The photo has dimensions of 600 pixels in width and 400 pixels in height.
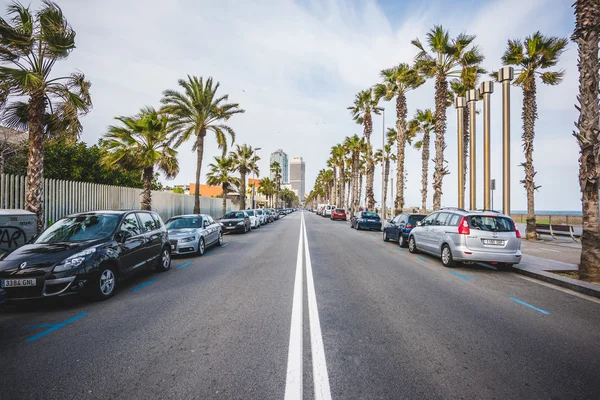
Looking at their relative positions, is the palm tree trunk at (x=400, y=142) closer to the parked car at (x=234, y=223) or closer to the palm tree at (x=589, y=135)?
the parked car at (x=234, y=223)

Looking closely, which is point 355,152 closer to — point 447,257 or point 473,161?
point 473,161

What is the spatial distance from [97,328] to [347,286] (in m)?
4.52

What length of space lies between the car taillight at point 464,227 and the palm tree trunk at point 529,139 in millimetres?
11618

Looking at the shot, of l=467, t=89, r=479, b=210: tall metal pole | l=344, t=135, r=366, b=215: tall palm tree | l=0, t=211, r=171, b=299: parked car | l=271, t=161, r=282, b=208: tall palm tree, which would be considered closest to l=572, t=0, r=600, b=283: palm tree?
l=467, t=89, r=479, b=210: tall metal pole

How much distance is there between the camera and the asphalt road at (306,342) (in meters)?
3.01

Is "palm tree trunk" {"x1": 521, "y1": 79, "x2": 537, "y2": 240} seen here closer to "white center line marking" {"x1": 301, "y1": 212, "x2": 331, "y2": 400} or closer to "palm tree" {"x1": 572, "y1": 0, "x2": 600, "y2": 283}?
"palm tree" {"x1": 572, "y1": 0, "x2": 600, "y2": 283}

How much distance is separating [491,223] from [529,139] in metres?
11.7

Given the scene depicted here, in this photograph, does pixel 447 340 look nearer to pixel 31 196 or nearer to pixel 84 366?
pixel 84 366

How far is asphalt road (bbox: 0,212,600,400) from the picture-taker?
3.01m

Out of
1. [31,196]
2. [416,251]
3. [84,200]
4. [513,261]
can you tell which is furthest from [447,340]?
[84,200]

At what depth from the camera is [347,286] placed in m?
6.95

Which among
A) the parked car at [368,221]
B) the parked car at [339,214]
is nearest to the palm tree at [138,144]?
the parked car at [368,221]

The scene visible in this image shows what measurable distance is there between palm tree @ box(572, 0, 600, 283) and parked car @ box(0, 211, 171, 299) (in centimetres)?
1015

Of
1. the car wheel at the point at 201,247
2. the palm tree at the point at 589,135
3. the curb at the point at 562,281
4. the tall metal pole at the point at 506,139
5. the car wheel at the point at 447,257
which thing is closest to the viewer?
the curb at the point at 562,281
